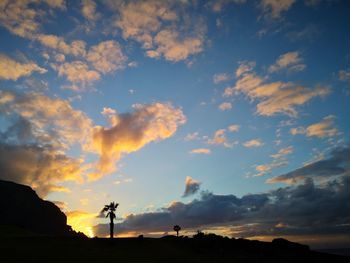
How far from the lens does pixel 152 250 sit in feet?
232

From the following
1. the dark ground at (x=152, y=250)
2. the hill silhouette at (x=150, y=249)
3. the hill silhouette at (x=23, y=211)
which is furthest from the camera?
the hill silhouette at (x=23, y=211)

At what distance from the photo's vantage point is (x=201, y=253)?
74000 mm

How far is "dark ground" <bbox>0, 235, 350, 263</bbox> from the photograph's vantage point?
58.4 metres

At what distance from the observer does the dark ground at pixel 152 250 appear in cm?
5838

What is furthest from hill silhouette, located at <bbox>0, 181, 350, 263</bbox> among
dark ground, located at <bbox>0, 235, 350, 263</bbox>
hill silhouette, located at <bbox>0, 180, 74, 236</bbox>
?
hill silhouette, located at <bbox>0, 180, 74, 236</bbox>

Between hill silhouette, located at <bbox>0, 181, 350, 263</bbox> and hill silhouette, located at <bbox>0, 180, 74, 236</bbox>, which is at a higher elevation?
hill silhouette, located at <bbox>0, 180, 74, 236</bbox>

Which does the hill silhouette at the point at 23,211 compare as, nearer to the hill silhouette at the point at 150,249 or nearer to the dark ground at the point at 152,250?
the hill silhouette at the point at 150,249

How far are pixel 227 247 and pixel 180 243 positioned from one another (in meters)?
10.0

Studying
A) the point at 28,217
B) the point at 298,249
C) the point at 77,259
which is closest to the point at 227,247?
the point at 298,249

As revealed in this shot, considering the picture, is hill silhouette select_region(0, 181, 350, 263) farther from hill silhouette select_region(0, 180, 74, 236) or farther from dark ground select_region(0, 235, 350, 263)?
hill silhouette select_region(0, 180, 74, 236)

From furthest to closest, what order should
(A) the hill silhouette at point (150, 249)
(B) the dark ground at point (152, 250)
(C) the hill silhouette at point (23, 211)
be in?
(C) the hill silhouette at point (23, 211) → (A) the hill silhouette at point (150, 249) → (B) the dark ground at point (152, 250)

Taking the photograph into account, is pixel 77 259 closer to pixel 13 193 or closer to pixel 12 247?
pixel 12 247

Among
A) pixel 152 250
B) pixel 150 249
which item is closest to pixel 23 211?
pixel 150 249

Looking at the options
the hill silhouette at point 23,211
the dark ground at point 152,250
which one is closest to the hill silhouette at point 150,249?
the dark ground at point 152,250
